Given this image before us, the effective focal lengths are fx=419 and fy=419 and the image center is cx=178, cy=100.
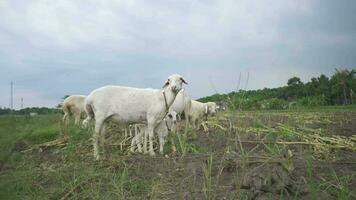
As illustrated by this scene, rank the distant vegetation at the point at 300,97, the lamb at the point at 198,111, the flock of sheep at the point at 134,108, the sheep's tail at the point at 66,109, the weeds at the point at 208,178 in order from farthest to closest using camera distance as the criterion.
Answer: the distant vegetation at the point at 300,97 → the sheep's tail at the point at 66,109 → the lamb at the point at 198,111 → the flock of sheep at the point at 134,108 → the weeds at the point at 208,178

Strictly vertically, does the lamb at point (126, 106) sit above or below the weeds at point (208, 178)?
above

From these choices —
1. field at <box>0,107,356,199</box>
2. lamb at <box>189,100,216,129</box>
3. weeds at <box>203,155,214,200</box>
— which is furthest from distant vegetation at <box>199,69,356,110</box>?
weeds at <box>203,155,214,200</box>

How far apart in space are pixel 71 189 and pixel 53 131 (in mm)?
6289

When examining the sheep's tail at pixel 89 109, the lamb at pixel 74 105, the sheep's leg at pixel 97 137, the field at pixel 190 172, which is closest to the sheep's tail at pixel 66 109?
the lamb at pixel 74 105

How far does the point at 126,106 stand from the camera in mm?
8406

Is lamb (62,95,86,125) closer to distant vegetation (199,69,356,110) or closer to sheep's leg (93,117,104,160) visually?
sheep's leg (93,117,104,160)

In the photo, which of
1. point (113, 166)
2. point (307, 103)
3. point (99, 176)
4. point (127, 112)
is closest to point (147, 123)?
point (127, 112)

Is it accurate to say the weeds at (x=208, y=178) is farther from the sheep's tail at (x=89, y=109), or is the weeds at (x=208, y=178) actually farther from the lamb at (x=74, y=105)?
the lamb at (x=74, y=105)

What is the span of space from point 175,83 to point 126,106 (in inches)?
46.8

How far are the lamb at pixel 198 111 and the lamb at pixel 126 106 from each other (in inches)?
→ 268

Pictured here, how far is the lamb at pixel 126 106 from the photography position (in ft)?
27.3

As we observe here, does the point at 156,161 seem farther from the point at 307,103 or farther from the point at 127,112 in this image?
the point at 307,103

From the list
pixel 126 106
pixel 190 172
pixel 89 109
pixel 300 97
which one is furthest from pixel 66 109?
pixel 300 97

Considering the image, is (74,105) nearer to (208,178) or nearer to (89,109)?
(89,109)
